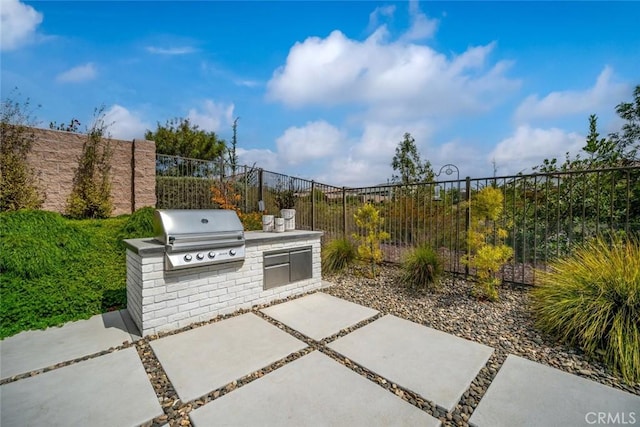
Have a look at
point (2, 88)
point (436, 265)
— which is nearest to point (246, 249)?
point (436, 265)

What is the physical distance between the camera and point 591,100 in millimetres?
5609

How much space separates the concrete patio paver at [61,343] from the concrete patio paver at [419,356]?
2355mm

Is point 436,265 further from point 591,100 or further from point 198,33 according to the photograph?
point 198,33

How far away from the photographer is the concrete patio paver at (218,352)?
2131mm

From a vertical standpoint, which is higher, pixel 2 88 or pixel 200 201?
pixel 2 88

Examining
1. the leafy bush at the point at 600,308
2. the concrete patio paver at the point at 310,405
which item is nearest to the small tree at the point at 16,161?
the concrete patio paver at the point at 310,405

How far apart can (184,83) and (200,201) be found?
301 centimetres

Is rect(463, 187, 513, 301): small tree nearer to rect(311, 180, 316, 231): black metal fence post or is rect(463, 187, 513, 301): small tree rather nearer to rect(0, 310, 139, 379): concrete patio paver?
rect(311, 180, 316, 231): black metal fence post

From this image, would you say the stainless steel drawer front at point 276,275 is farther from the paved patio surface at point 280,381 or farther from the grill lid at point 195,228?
the paved patio surface at point 280,381

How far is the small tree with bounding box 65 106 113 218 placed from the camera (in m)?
6.15

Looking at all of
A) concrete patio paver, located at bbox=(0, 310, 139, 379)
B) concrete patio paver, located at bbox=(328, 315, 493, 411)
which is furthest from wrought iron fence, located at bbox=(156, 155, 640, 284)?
concrete patio paver, located at bbox=(0, 310, 139, 379)

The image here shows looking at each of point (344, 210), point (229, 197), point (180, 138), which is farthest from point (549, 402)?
point (180, 138)

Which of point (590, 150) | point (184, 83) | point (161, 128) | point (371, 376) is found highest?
point (161, 128)

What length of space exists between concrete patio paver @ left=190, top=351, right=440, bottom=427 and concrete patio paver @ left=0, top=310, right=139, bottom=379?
1.68m
